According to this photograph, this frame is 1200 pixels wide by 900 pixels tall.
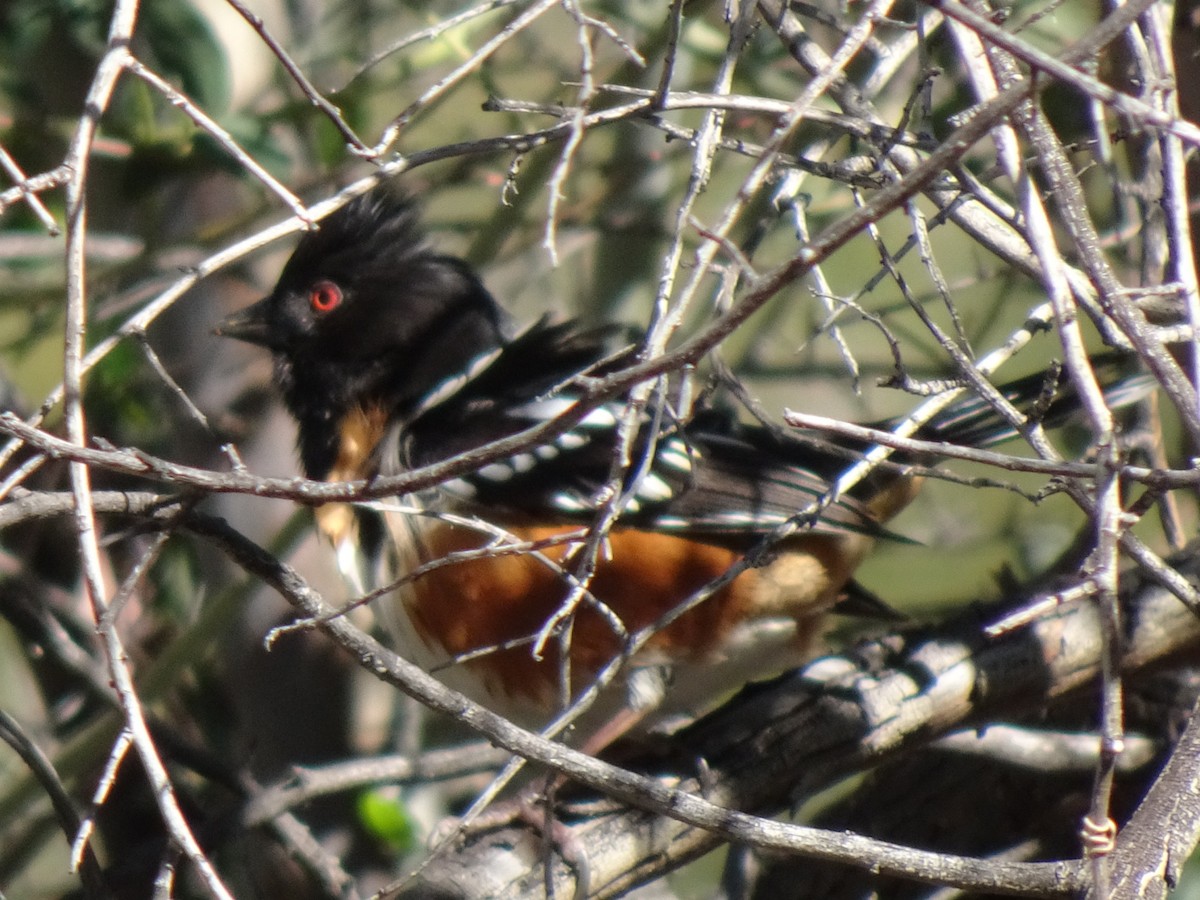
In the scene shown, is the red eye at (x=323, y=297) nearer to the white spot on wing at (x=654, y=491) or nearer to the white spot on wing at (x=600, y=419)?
the white spot on wing at (x=600, y=419)

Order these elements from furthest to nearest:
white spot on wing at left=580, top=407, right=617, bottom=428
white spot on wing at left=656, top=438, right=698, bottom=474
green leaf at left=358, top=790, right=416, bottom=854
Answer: green leaf at left=358, top=790, right=416, bottom=854
white spot on wing at left=656, top=438, right=698, bottom=474
white spot on wing at left=580, top=407, right=617, bottom=428

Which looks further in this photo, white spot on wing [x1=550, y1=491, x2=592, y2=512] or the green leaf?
the green leaf

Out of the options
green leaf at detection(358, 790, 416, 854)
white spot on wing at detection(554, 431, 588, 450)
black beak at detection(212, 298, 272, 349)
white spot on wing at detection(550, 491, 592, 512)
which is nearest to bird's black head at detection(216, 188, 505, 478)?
black beak at detection(212, 298, 272, 349)

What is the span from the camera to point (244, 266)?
11.1 feet

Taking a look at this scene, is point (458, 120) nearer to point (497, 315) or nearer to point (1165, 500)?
point (497, 315)

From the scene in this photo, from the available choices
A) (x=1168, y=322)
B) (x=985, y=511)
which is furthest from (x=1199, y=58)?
(x=985, y=511)

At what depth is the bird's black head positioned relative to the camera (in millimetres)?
2859

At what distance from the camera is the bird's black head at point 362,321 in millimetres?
2859

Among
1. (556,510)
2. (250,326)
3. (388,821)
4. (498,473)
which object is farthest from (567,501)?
(388,821)

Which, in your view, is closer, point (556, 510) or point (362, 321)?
point (556, 510)

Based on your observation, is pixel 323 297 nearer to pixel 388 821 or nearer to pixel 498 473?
pixel 498 473

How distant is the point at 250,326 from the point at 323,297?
0.54ft

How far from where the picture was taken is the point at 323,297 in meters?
2.89

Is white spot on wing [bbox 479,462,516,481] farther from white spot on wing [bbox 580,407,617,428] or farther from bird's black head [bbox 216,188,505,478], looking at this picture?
bird's black head [bbox 216,188,505,478]
